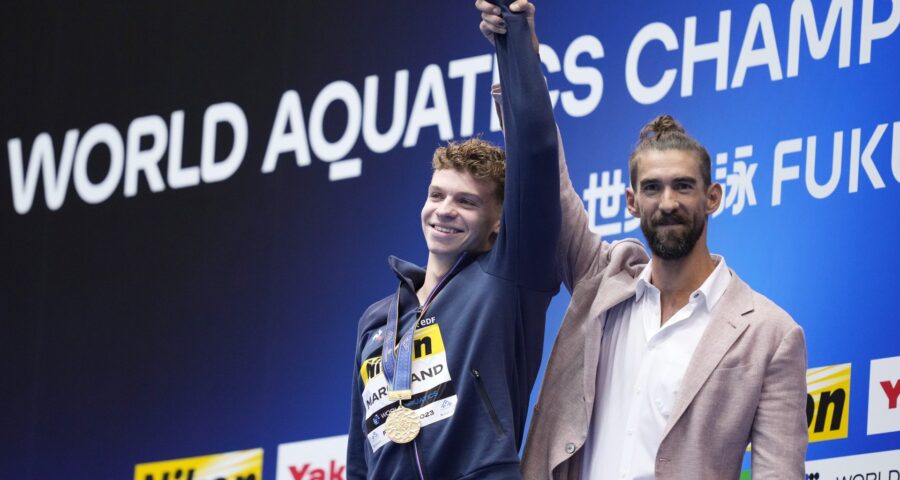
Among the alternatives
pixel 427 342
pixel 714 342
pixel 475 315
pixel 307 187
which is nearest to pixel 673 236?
pixel 714 342

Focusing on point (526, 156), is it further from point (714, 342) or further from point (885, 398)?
point (885, 398)

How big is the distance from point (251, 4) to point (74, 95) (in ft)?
2.57

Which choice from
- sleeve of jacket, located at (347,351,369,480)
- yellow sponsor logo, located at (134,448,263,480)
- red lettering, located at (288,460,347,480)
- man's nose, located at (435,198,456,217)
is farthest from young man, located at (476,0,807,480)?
yellow sponsor logo, located at (134,448,263,480)

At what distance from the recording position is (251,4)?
17.9 ft

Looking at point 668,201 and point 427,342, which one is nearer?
point 668,201

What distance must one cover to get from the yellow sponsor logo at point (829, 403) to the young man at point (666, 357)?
3.70 feet

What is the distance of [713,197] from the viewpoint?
3.05 meters

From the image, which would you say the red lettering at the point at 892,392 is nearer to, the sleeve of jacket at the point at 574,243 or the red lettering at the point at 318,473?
the sleeve of jacket at the point at 574,243

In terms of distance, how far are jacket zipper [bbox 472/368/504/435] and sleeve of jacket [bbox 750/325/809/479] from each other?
49 centimetres

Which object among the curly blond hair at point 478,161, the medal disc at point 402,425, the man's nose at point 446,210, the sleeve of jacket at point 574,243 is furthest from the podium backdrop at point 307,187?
the medal disc at point 402,425

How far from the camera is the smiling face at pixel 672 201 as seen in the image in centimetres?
298

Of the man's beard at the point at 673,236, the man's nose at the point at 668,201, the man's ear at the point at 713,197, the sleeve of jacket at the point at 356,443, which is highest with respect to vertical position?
the man's ear at the point at 713,197

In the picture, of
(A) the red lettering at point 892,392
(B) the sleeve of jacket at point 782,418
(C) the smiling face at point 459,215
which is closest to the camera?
(B) the sleeve of jacket at point 782,418

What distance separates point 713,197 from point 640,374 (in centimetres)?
38
